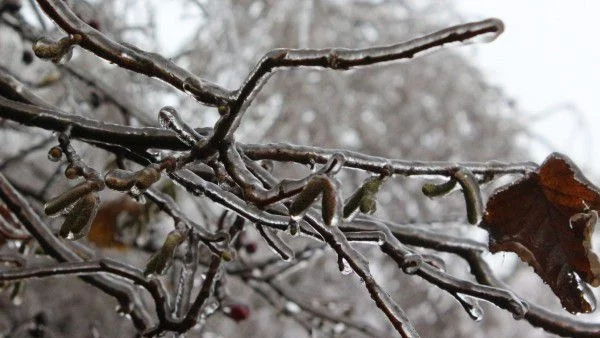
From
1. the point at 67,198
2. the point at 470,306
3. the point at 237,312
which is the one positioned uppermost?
the point at 237,312

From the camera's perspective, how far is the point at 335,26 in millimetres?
5270

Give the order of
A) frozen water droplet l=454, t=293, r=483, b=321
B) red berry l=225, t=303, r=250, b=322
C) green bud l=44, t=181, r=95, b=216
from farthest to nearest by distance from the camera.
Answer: red berry l=225, t=303, r=250, b=322
frozen water droplet l=454, t=293, r=483, b=321
green bud l=44, t=181, r=95, b=216

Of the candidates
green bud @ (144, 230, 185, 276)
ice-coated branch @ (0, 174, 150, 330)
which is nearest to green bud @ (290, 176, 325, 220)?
green bud @ (144, 230, 185, 276)

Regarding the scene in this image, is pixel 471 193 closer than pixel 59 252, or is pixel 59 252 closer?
pixel 471 193

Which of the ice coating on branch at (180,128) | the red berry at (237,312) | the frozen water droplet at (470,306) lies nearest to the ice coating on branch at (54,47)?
the ice coating on branch at (180,128)

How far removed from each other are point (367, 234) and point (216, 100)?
1.01 ft

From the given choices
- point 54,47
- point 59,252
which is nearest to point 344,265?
point 54,47

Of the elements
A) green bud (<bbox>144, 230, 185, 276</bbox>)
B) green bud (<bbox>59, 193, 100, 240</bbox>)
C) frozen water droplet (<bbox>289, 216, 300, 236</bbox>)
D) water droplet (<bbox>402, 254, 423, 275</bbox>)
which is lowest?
water droplet (<bbox>402, 254, 423, 275</bbox>)

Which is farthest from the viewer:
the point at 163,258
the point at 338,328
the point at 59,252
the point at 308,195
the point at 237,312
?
the point at 338,328

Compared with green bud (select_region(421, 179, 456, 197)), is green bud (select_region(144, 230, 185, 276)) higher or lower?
higher

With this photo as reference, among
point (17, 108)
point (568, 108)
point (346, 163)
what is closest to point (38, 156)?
point (568, 108)

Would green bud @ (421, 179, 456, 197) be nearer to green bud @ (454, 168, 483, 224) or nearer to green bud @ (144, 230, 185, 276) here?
green bud @ (454, 168, 483, 224)

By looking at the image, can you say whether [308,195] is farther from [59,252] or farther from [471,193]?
[59,252]

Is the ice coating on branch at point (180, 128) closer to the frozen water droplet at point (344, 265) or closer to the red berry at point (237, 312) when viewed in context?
the frozen water droplet at point (344, 265)
